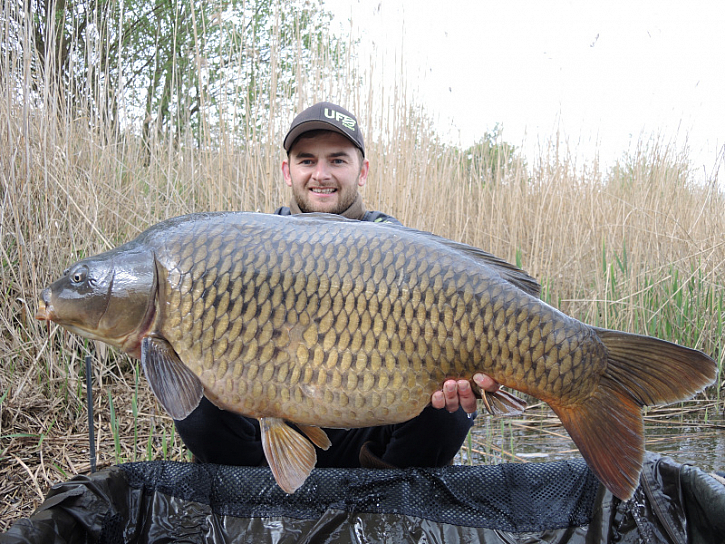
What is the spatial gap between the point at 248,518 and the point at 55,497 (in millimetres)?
429

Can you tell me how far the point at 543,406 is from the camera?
269 cm

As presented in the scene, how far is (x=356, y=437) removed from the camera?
1645mm

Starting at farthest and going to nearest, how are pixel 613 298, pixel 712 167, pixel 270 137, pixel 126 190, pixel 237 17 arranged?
pixel 237 17 < pixel 712 167 < pixel 613 298 < pixel 126 190 < pixel 270 137

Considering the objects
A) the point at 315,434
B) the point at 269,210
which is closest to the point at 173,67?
the point at 269,210

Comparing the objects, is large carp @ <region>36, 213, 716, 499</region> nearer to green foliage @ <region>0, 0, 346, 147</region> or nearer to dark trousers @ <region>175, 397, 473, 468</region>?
dark trousers @ <region>175, 397, 473, 468</region>

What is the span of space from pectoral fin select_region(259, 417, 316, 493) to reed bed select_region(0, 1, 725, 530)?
61 cm

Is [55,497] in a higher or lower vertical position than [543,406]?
higher

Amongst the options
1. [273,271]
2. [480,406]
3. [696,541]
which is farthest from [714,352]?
[273,271]

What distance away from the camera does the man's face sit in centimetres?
191

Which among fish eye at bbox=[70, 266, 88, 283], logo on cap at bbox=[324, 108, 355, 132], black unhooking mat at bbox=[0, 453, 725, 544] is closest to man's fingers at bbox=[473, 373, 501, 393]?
black unhooking mat at bbox=[0, 453, 725, 544]

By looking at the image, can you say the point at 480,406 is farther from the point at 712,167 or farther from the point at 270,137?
the point at 712,167

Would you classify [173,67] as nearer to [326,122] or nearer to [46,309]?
[326,122]

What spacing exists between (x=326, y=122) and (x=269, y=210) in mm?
661

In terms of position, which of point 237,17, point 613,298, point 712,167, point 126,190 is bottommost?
point 613,298
